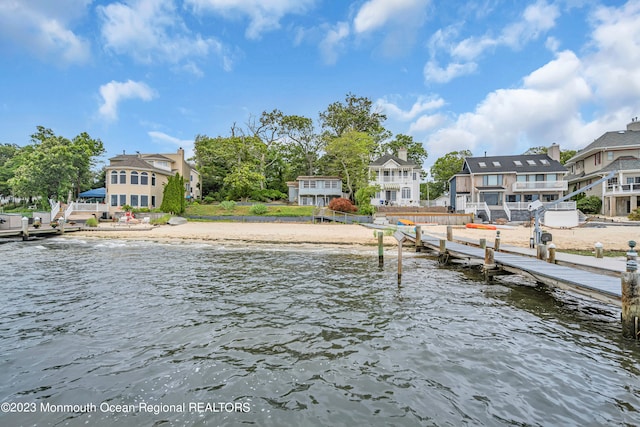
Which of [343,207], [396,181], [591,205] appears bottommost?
[343,207]

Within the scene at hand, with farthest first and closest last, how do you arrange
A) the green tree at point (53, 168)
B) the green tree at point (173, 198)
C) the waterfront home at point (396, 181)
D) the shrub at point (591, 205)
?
1. the waterfront home at point (396, 181)
2. the shrub at point (591, 205)
3. the green tree at point (173, 198)
4. the green tree at point (53, 168)

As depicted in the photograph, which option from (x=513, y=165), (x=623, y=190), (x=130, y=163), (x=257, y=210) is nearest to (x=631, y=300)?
(x=257, y=210)

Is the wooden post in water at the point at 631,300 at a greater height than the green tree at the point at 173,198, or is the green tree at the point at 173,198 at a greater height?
the green tree at the point at 173,198

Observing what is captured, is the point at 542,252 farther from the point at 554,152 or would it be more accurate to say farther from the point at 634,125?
the point at 634,125

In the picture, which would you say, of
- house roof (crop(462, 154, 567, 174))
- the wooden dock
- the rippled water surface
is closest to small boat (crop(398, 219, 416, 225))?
house roof (crop(462, 154, 567, 174))

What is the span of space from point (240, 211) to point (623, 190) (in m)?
42.1

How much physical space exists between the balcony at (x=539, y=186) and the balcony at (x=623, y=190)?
179 inches

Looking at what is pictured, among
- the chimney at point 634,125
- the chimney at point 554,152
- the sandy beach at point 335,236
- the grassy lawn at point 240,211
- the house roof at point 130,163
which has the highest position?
the chimney at point 634,125

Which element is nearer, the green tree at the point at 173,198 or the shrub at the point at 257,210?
the green tree at the point at 173,198

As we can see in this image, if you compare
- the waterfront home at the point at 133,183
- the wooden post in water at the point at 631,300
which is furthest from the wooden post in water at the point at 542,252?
the waterfront home at the point at 133,183

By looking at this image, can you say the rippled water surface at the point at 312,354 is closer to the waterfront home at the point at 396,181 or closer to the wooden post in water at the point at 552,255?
the wooden post in water at the point at 552,255

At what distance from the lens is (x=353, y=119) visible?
180 feet

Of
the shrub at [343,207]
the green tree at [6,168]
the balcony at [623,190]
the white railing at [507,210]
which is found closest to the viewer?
the balcony at [623,190]

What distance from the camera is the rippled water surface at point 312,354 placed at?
4.33 meters
